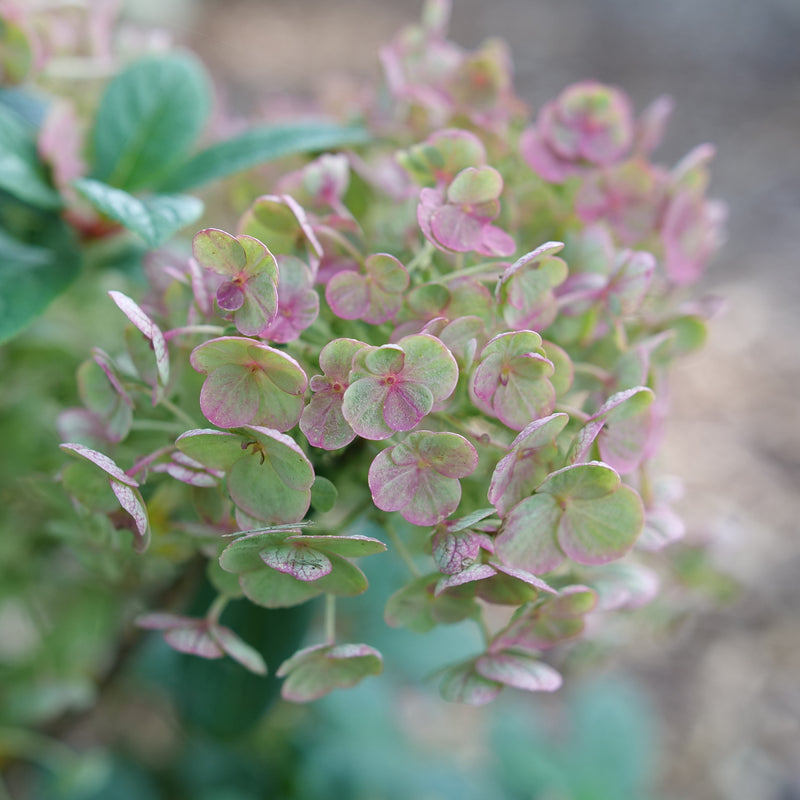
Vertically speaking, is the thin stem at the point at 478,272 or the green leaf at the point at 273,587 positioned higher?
the thin stem at the point at 478,272

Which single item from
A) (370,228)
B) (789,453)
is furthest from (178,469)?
(789,453)

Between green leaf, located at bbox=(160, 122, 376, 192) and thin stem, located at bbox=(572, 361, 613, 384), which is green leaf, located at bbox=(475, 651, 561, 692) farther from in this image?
green leaf, located at bbox=(160, 122, 376, 192)

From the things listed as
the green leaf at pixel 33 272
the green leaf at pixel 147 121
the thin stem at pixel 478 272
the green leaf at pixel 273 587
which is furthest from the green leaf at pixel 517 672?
the green leaf at pixel 147 121

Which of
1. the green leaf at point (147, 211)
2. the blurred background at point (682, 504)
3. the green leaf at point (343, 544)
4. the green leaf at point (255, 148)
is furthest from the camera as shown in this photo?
the blurred background at point (682, 504)

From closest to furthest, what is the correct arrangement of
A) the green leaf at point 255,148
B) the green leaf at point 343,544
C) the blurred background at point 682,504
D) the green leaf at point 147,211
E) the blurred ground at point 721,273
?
the green leaf at point 343,544 → the green leaf at point 147,211 → the green leaf at point 255,148 → the blurred background at point 682,504 → the blurred ground at point 721,273

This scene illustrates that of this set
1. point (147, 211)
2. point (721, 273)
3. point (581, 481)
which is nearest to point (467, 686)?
point (581, 481)

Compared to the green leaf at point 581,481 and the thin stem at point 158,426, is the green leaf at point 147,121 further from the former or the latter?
the green leaf at point 581,481
